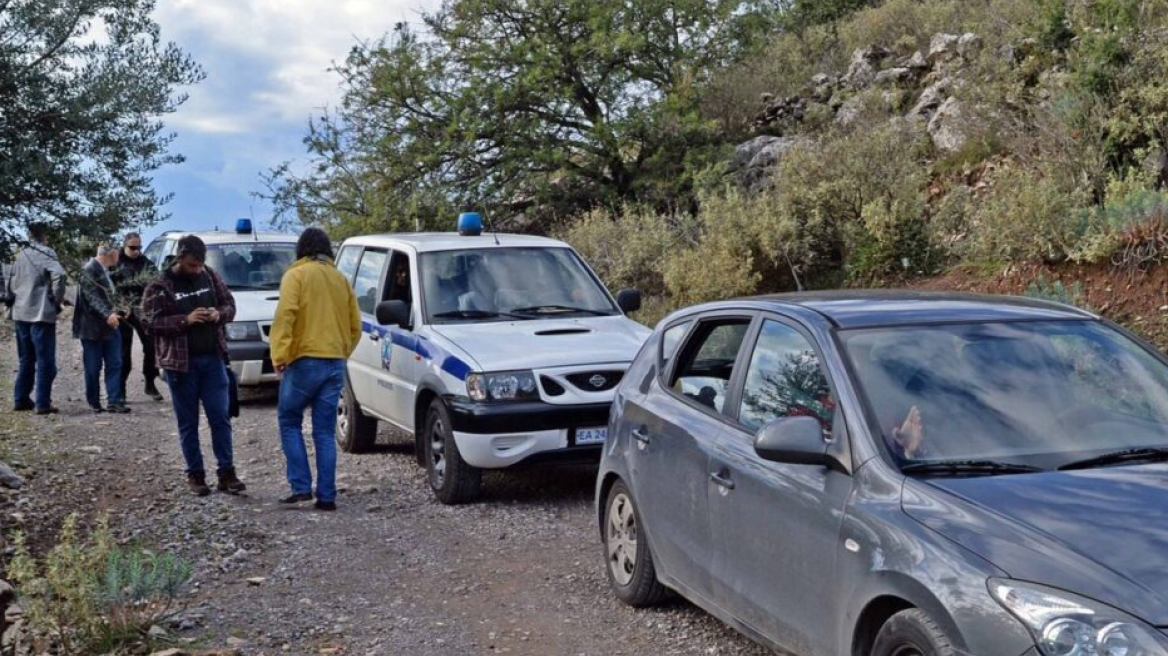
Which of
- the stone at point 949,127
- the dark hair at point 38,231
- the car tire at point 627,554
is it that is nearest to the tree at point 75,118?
the dark hair at point 38,231

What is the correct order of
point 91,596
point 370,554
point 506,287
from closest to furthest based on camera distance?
point 91,596 < point 370,554 < point 506,287

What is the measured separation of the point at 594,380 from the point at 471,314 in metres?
1.40

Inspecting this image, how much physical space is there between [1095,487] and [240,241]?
13.6 meters

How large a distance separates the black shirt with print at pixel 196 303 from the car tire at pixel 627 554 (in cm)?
405

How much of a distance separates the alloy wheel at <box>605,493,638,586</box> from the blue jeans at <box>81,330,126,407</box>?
9043mm

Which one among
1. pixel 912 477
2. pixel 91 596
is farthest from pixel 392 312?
pixel 912 477

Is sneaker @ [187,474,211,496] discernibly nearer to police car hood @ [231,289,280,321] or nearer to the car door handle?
police car hood @ [231,289,280,321]

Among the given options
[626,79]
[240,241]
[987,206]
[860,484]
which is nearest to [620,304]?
[987,206]

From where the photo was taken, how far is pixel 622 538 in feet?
22.0

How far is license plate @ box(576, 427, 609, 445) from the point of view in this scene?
29.7 ft

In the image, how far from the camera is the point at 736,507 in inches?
210

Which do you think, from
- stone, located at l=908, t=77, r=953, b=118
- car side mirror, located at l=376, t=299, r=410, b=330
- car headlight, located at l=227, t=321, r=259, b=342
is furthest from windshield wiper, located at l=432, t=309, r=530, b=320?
stone, located at l=908, t=77, r=953, b=118

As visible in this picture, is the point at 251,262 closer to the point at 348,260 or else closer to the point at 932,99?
the point at 348,260

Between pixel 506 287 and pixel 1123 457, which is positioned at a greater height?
pixel 506 287
